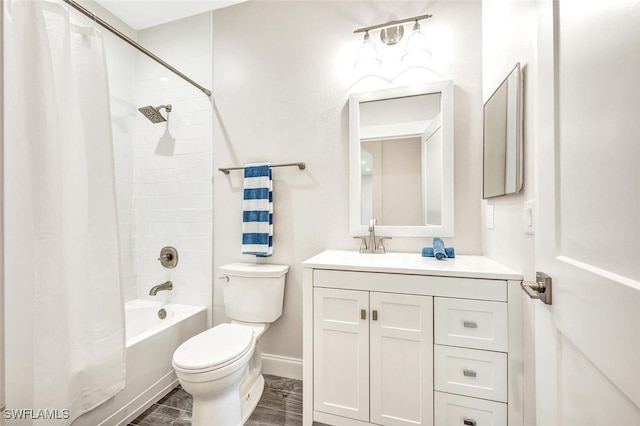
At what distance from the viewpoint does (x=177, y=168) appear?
2168mm

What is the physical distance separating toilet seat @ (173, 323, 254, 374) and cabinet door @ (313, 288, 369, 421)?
402mm

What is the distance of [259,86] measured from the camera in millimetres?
2000

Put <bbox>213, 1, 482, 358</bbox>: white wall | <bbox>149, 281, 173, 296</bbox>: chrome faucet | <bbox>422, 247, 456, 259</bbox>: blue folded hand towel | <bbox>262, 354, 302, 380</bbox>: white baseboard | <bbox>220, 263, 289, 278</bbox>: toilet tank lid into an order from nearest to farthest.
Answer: <bbox>422, 247, 456, 259</bbox>: blue folded hand towel → <bbox>213, 1, 482, 358</bbox>: white wall → <bbox>220, 263, 289, 278</bbox>: toilet tank lid → <bbox>262, 354, 302, 380</bbox>: white baseboard → <bbox>149, 281, 173, 296</bbox>: chrome faucet

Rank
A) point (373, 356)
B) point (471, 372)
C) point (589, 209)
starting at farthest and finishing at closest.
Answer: point (373, 356)
point (471, 372)
point (589, 209)

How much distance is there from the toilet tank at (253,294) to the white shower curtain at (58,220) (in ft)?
2.07

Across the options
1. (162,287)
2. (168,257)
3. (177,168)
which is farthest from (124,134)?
(162,287)

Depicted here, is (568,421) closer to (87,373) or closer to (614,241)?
(614,241)

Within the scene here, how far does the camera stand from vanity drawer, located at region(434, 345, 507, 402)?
112 centimetres

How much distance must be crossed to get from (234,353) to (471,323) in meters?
1.12

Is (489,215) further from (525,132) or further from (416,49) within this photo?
(416,49)

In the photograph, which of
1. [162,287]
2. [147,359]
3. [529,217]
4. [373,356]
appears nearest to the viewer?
[529,217]

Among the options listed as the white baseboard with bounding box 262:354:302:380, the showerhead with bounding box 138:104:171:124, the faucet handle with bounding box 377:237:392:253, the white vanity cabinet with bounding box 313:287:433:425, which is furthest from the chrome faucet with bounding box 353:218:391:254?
the showerhead with bounding box 138:104:171:124

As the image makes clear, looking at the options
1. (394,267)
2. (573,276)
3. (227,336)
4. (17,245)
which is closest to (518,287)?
(394,267)

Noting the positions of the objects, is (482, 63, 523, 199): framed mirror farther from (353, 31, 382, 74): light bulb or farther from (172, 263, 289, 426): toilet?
(172, 263, 289, 426): toilet
